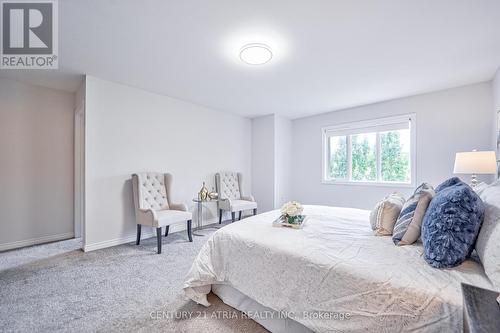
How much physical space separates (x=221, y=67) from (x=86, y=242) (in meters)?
2.91

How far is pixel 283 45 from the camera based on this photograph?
2.23 meters

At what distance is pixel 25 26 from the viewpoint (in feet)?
6.57

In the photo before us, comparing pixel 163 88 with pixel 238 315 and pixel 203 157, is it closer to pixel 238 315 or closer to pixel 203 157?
pixel 203 157

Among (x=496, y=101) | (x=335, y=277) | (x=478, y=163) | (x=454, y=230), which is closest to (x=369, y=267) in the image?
(x=335, y=277)

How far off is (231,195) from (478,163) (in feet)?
12.2

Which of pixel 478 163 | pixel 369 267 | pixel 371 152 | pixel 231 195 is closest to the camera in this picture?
pixel 369 267

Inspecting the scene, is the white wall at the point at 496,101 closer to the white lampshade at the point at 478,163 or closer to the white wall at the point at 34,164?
the white lampshade at the point at 478,163

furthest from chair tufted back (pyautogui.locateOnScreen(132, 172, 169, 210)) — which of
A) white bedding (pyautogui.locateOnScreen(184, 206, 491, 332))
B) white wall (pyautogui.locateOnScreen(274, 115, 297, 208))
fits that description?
white wall (pyautogui.locateOnScreen(274, 115, 297, 208))

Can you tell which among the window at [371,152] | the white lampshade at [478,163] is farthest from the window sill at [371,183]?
the white lampshade at [478,163]

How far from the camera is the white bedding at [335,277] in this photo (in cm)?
97

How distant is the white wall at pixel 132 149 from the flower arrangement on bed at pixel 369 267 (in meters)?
2.09

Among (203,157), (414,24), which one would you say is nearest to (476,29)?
(414,24)

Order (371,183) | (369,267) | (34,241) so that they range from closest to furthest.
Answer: (369,267), (34,241), (371,183)

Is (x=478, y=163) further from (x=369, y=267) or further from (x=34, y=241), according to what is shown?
(x=34, y=241)
